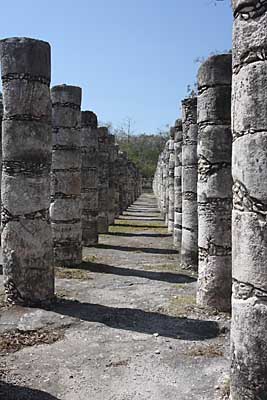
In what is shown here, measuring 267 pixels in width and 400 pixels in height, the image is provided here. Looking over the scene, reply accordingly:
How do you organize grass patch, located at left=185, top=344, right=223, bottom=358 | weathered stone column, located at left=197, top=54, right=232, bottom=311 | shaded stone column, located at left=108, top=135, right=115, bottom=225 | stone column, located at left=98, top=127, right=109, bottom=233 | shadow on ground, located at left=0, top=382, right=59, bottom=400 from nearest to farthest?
shadow on ground, located at left=0, top=382, right=59, bottom=400
grass patch, located at left=185, top=344, right=223, bottom=358
weathered stone column, located at left=197, top=54, right=232, bottom=311
stone column, located at left=98, top=127, right=109, bottom=233
shaded stone column, located at left=108, top=135, right=115, bottom=225

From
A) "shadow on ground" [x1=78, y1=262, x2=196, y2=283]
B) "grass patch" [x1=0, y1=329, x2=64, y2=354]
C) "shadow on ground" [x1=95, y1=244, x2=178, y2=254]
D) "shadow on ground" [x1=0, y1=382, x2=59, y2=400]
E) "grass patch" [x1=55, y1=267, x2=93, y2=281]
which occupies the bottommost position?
"shadow on ground" [x1=0, y1=382, x2=59, y2=400]

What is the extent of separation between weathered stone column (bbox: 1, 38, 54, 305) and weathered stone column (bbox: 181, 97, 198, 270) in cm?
323

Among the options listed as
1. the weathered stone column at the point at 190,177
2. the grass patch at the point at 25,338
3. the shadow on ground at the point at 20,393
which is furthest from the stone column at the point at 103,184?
the shadow on ground at the point at 20,393

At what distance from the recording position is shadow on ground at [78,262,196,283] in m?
8.75

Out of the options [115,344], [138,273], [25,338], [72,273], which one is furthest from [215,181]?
[72,273]

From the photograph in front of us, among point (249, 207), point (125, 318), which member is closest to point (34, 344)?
point (125, 318)

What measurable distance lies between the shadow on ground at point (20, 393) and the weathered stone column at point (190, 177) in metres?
5.31

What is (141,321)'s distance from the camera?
6.13 m

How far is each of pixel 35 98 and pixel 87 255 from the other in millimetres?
5298

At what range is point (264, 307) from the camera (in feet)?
11.4

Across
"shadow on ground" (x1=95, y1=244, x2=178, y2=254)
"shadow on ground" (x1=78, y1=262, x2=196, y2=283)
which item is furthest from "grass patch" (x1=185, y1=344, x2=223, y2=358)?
"shadow on ground" (x1=95, y1=244, x2=178, y2=254)

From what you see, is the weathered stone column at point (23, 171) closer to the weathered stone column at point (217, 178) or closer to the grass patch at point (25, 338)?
the grass patch at point (25, 338)

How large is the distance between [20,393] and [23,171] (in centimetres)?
334

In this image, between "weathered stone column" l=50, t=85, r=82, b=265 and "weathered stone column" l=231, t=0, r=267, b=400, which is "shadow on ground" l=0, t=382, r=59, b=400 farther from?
"weathered stone column" l=50, t=85, r=82, b=265
